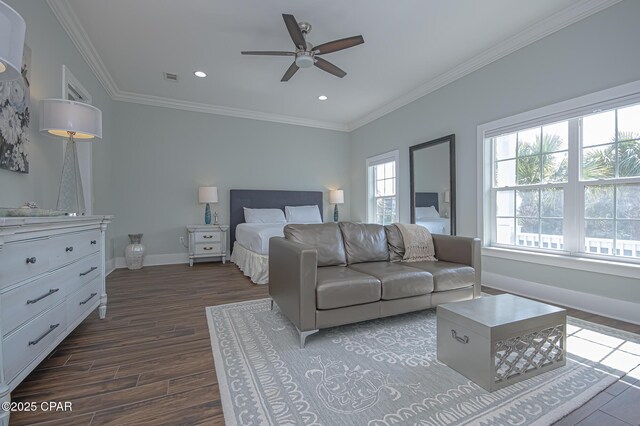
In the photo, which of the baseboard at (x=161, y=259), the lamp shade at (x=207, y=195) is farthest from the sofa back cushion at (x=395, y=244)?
the baseboard at (x=161, y=259)

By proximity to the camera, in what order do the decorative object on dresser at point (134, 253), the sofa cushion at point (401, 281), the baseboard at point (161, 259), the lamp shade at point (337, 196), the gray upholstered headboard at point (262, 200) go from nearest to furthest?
the sofa cushion at point (401, 281) → the decorative object on dresser at point (134, 253) → the baseboard at point (161, 259) → the gray upholstered headboard at point (262, 200) → the lamp shade at point (337, 196)

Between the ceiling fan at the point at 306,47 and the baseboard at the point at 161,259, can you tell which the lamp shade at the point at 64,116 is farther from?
the baseboard at the point at 161,259

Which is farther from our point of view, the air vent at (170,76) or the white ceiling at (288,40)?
the air vent at (170,76)

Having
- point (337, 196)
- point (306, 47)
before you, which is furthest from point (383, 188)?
point (306, 47)

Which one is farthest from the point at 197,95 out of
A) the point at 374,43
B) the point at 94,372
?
the point at 94,372

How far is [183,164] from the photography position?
5.25 meters

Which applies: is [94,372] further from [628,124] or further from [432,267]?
[628,124]

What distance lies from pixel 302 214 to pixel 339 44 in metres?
3.49

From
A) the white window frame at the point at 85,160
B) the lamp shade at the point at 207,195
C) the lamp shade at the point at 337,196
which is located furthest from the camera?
the lamp shade at the point at 337,196

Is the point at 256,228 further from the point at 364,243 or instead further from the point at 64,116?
the point at 64,116

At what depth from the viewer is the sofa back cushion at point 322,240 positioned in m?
2.66

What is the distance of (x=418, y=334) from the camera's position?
223 cm

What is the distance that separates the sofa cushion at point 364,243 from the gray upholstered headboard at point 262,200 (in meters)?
A: 3.11

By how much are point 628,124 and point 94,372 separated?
455 cm
